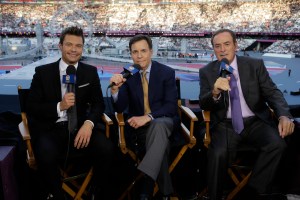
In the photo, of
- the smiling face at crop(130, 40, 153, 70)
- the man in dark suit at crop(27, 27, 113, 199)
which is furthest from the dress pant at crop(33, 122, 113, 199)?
the smiling face at crop(130, 40, 153, 70)

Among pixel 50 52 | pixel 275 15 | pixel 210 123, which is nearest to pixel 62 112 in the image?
pixel 210 123

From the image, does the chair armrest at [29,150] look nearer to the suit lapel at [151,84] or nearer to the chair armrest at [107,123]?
the chair armrest at [107,123]

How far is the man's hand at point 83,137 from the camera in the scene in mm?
2686

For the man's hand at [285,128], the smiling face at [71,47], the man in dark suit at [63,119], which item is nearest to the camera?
the man in dark suit at [63,119]

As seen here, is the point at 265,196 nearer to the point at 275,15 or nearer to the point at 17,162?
the point at 17,162

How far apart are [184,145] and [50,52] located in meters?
25.7

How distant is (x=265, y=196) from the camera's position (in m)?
2.68

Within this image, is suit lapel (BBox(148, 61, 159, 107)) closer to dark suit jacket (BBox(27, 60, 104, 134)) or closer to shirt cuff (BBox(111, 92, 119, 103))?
shirt cuff (BBox(111, 92, 119, 103))

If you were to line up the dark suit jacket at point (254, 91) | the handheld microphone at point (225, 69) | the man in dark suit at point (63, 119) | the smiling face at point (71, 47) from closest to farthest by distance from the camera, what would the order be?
the handheld microphone at point (225, 69)
the man in dark suit at point (63, 119)
the smiling face at point (71, 47)
the dark suit jacket at point (254, 91)

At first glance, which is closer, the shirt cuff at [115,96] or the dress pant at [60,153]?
the dress pant at [60,153]

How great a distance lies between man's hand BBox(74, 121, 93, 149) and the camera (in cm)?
269

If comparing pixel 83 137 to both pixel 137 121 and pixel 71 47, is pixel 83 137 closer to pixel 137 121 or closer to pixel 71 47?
pixel 137 121

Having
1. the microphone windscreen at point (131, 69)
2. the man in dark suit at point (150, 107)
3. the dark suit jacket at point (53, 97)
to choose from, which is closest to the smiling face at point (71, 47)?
the dark suit jacket at point (53, 97)

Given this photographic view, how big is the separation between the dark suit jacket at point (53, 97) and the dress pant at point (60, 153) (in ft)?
0.46
